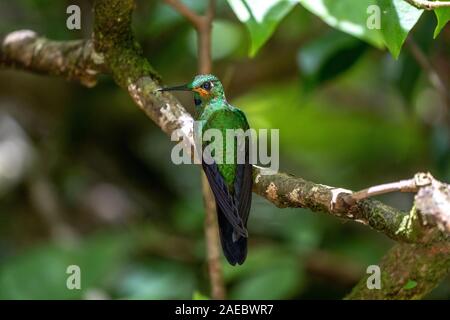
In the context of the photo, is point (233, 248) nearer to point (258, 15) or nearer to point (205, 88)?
point (205, 88)

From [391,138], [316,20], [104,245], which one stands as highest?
[316,20]

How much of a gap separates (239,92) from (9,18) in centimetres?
149

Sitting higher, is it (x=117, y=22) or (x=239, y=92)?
(x=239, y=92)

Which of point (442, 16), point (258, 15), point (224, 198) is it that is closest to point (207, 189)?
point (224, 198)

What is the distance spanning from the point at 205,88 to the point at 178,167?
2.68 m

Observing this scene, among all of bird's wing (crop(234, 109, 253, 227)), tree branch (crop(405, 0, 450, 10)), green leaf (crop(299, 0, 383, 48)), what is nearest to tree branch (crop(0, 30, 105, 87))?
bird's wing (crop(234, 109, 253, 227))

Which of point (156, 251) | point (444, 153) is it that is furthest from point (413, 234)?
point (156, 251)

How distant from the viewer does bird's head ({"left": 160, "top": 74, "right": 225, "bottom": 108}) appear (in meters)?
2.38

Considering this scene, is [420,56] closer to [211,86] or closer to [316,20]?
[211,86]

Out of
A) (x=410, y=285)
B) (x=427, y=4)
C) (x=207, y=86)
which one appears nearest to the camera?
(x=427, y=4)

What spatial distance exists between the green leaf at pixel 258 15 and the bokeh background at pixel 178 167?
1121 mm

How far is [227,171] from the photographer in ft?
7.31
